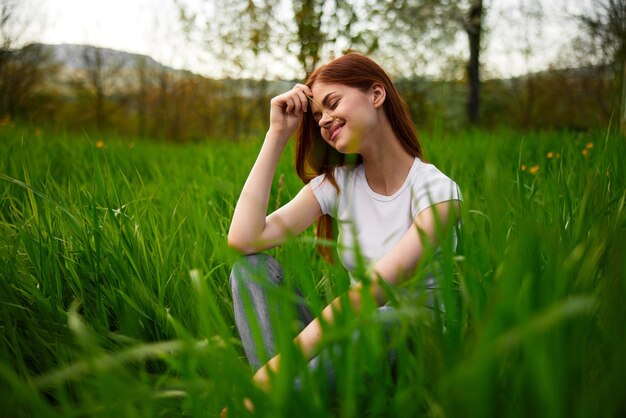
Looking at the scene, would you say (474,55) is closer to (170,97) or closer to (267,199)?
(170,97)

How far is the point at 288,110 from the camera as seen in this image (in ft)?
5.03

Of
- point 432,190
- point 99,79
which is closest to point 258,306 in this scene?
point 432,190

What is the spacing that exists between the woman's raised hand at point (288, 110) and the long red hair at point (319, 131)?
73mm

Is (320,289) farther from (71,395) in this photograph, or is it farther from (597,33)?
(597,33)

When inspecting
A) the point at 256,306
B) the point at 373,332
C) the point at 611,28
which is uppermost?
the point at 611,28

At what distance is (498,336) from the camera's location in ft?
1.78

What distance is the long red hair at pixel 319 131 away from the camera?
1477mm

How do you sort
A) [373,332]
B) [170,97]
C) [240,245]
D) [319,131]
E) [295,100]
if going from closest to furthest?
[373,332], [240,245], [295,100], [319,131], [170,97]

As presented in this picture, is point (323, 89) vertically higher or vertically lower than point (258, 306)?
higher

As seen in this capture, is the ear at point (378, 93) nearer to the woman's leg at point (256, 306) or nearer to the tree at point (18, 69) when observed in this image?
the woman's leg at point (256, 306)

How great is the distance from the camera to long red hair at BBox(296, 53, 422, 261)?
148 centimetres

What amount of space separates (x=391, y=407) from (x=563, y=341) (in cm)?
28

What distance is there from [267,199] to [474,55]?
21.9 ft

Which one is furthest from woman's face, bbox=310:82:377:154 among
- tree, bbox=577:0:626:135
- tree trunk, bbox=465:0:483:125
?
tree trunk, bbox=465:0:483:125
